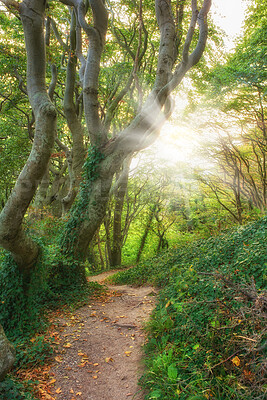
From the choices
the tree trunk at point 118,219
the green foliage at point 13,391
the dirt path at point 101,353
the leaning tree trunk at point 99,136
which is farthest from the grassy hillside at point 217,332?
the tree trunk at point 118,219

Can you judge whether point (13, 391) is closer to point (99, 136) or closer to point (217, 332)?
point (217, 332)

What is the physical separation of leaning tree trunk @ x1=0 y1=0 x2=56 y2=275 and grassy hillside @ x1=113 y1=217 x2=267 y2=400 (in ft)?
8.91

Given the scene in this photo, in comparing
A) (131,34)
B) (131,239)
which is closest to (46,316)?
(131,34)

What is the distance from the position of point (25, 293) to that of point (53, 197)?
980cm

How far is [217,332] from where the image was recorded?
2932mm

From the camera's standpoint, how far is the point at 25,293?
4.95 meters

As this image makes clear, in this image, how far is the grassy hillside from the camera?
2.33 m

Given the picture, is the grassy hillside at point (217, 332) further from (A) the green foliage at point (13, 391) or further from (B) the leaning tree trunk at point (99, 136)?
(B) the leaning tree trunk at point (99, 136)

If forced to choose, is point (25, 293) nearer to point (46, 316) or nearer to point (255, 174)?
point (46, 316)

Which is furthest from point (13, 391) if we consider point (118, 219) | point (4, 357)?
point (118, 219)

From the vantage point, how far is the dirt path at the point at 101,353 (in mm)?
3477

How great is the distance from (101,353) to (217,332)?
227cm

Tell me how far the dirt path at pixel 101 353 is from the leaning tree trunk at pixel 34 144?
1.77m

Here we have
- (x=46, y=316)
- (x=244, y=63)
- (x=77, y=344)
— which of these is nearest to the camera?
(x=77, y=344)
